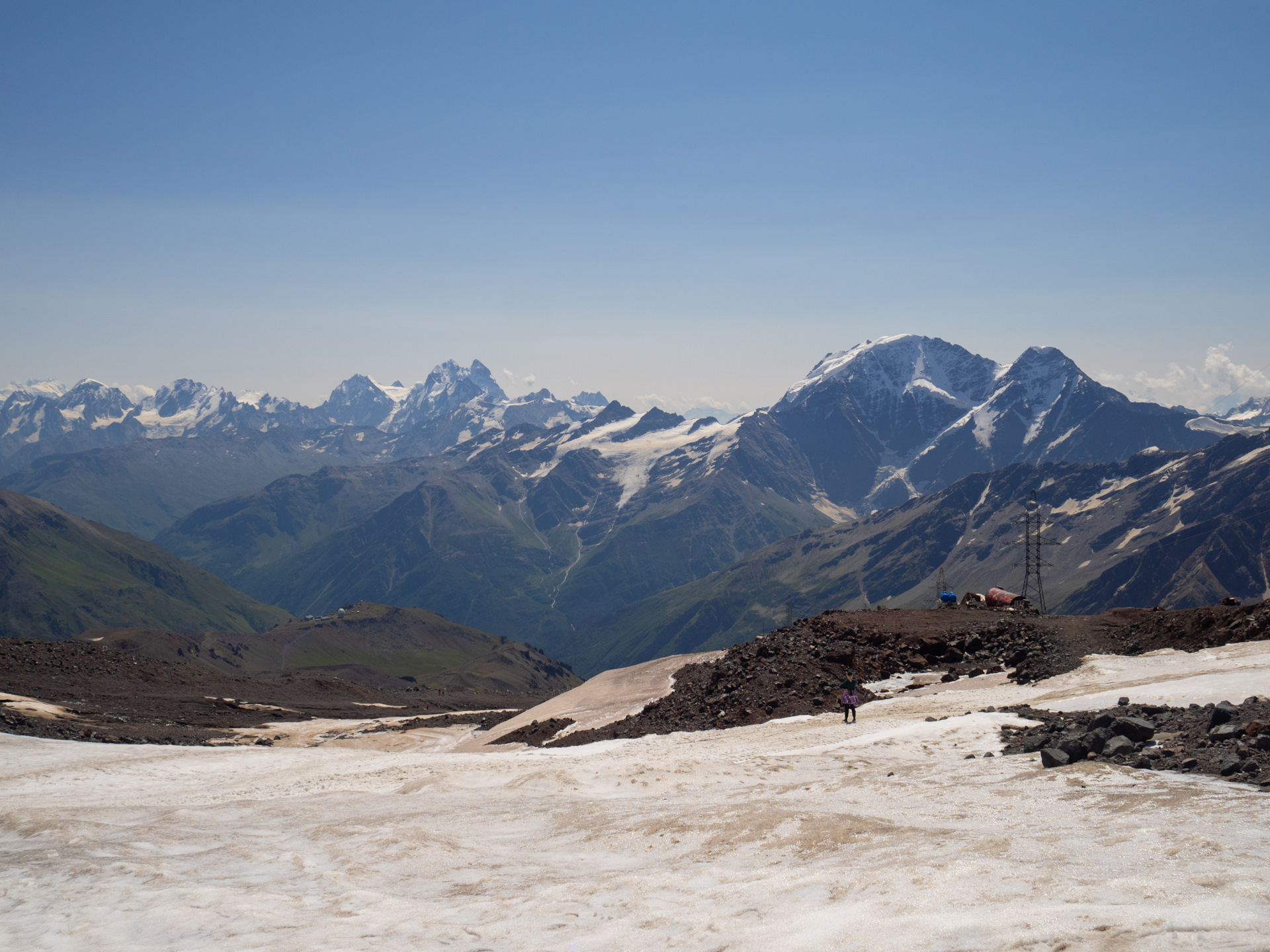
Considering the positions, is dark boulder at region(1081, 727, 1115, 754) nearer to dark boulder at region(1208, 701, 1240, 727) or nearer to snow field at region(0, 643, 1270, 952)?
snow field at region(0, 643, 1270, 952)

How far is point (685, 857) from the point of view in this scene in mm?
17188

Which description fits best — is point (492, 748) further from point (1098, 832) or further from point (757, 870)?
point (1098, 832)

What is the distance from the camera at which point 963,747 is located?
24562mm

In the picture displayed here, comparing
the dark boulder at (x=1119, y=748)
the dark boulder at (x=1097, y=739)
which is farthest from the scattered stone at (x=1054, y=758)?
Result: the dark boulder at (x=1119, y=748)

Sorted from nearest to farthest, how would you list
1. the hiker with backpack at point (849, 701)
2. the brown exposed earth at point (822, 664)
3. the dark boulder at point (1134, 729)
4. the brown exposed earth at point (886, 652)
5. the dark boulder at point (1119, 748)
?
the dark boulder at point (1119, 748)
the dark boulder at point (1134, 729)
the hiker with backpack at point (849, 701)
the brown exposed earth at point (886, 652)
the brown exposed earth at point (822, 664)

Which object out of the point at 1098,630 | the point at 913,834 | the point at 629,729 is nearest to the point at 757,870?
the point at 913,834

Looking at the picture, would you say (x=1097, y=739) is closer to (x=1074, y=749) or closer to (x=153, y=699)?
(x=1074, y=749)

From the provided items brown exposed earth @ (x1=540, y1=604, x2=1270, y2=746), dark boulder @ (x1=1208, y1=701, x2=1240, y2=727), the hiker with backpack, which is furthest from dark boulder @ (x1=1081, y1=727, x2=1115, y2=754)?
brown exposed earth @ (x1=540, y1=604, x2=1270, y2=746)

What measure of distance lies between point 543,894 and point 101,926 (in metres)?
7.37

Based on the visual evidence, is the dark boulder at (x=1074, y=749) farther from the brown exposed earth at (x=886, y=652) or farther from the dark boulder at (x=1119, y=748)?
the brown exposed earth at (x=886, y=652)

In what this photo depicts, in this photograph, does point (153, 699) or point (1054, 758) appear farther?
point (153, 699)

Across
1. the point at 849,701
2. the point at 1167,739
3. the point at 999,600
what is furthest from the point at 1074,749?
the point at 999,600

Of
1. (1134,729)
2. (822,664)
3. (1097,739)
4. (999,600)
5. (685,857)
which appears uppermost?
(999,600)

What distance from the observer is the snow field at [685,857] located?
12.3 m
